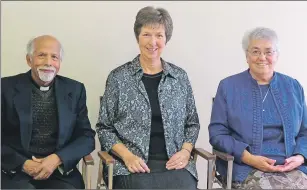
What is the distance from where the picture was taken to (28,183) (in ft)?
7.27

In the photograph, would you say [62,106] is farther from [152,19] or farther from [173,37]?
[173,37]

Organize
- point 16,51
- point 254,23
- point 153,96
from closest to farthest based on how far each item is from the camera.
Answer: point 153,96 → point 16,51 → point 254,23

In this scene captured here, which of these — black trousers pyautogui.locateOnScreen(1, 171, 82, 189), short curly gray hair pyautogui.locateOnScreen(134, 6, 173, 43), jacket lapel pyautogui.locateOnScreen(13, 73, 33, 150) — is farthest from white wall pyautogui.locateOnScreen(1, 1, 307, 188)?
black trousers pyautogui.locateOnScreen(1, 171, 82, 189)

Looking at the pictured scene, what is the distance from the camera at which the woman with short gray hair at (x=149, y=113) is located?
2.43 meters

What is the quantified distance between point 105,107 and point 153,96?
298 mm

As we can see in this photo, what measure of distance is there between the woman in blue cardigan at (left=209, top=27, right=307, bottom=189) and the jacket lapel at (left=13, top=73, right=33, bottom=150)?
1083 mm

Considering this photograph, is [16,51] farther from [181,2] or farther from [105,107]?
[181,2]

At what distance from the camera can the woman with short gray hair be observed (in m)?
2.43

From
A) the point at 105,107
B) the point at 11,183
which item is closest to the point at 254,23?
the point at 105,107

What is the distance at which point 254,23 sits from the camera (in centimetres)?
317

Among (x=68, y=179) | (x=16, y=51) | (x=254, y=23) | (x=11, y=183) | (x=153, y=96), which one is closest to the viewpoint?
(x=11, y=183)

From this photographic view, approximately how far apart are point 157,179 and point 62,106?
0.69 metres

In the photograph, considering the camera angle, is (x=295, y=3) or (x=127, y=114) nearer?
(x=127, y=114)

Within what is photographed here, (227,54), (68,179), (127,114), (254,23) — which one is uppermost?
(254,23)
